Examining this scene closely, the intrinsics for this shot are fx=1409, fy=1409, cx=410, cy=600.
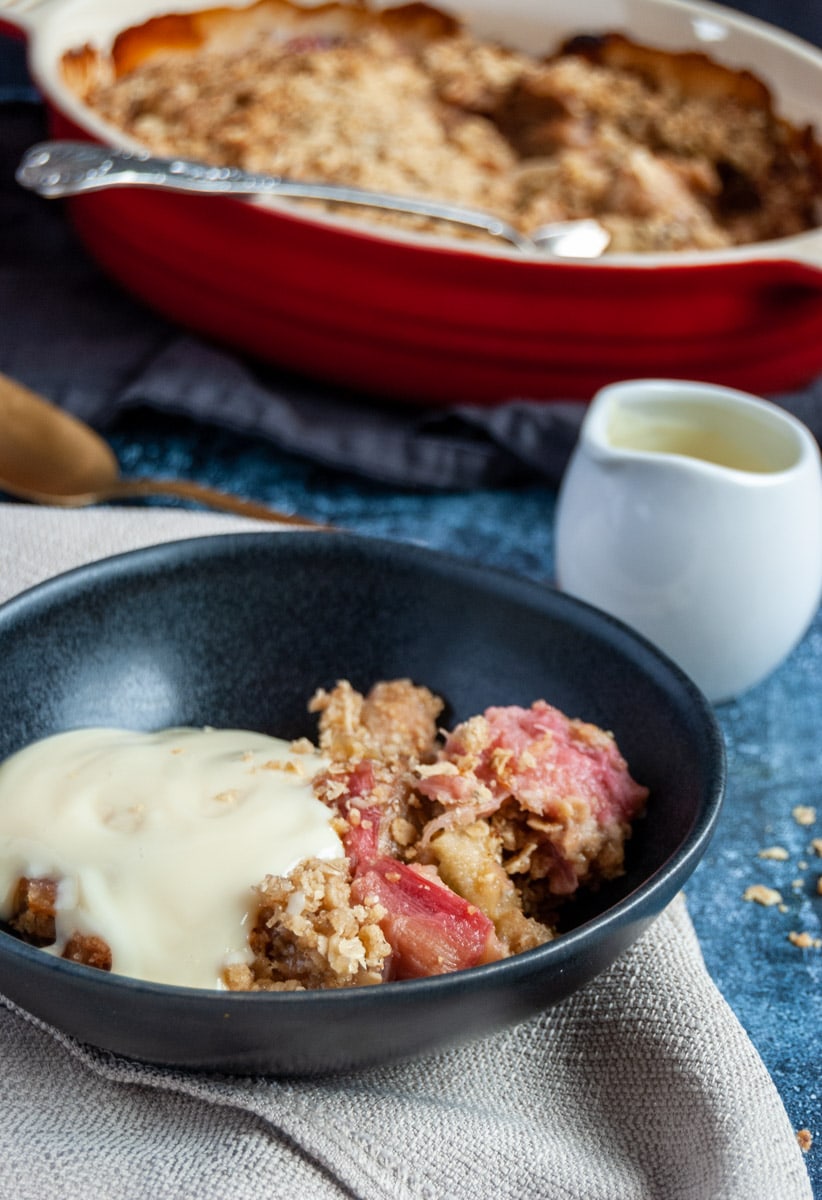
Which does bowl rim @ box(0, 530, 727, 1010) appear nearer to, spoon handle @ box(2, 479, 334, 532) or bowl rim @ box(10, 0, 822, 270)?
spoon handle @ box(2, 479, 334, 532)

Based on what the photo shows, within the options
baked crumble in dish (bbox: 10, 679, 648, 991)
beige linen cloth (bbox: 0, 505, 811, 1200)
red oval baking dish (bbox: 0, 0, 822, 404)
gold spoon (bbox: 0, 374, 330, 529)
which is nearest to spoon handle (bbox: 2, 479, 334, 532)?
gold spoon (bbox: 0, 374, 330, 529)

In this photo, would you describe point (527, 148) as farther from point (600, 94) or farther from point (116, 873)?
point (116, 873)

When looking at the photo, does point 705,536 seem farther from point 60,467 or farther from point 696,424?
point 60,467

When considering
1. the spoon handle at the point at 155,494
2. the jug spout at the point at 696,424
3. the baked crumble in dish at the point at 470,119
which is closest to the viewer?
the jug spout at the point at 696,424

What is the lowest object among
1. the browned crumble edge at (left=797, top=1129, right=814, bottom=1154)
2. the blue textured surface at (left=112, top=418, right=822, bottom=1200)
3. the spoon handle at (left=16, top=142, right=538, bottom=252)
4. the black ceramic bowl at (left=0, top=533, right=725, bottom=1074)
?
the blue textured surface at (left=112, top=418, right=822, bottom=1200)

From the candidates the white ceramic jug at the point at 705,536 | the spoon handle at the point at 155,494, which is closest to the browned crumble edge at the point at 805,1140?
the white ceramic jug at the point at 705,536

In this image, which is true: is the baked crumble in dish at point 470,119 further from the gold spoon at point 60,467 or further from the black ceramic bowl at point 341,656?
the black ceramic bowl at point 341,656

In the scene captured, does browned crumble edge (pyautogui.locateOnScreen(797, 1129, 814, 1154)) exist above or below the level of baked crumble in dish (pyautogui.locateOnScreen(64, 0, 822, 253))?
below

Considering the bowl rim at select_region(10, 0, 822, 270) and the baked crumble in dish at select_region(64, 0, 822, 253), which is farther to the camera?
the baked crumble in dish at select_region(64, 0, 822, 253)
